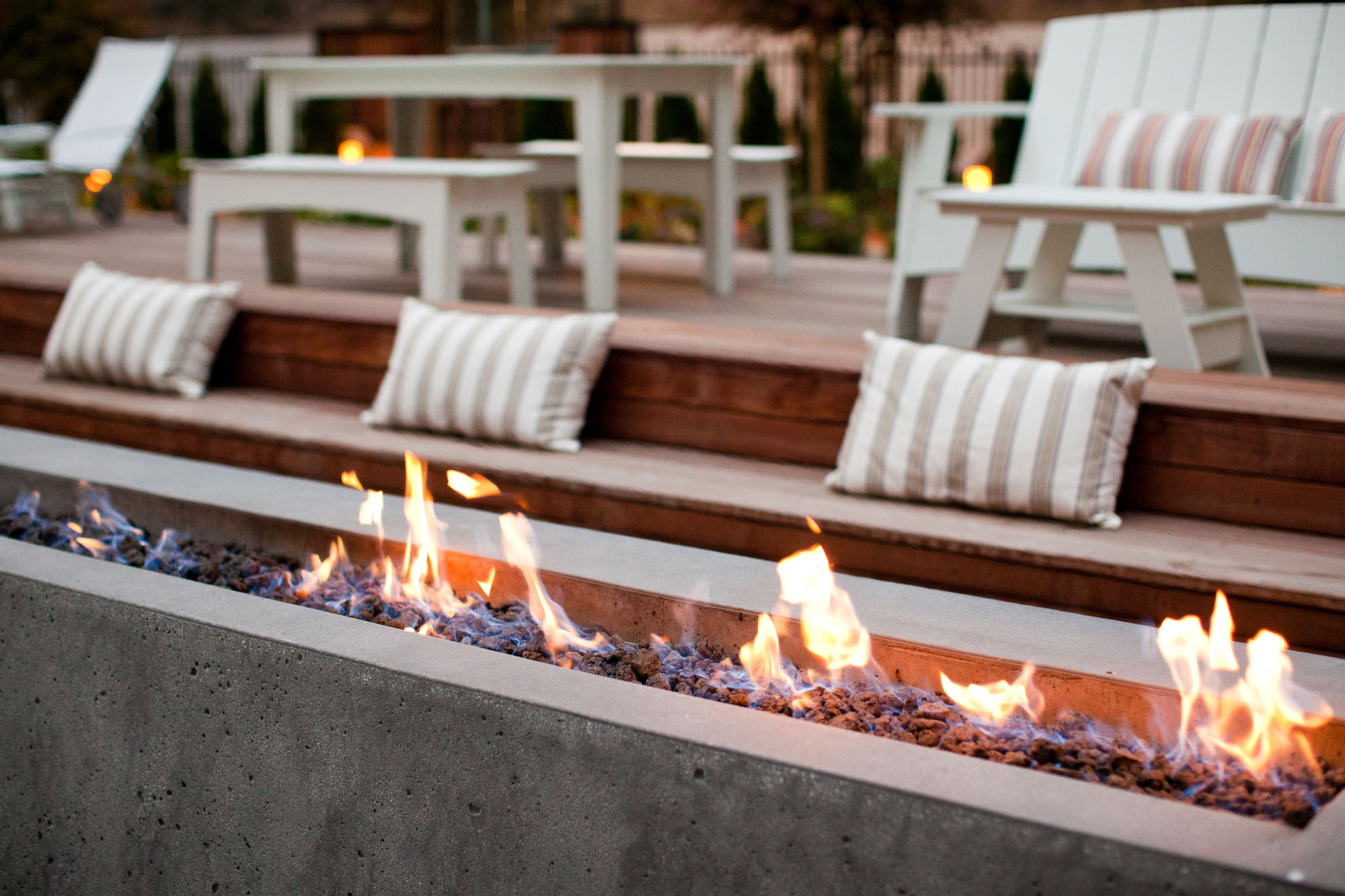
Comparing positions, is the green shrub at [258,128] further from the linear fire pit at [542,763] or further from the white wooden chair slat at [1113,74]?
the linear fire pit at [542,763]

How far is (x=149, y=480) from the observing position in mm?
2273

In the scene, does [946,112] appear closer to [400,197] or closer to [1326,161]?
[1326,161]

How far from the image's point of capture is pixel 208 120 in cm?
Result: 1000

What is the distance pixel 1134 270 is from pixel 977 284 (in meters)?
0.33

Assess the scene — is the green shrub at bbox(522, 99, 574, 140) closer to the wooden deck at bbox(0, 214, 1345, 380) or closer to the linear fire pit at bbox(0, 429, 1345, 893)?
the wooden deck at bbox(0, 214, 1345, 380)

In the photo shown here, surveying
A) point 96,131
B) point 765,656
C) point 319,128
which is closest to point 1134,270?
point 765,656

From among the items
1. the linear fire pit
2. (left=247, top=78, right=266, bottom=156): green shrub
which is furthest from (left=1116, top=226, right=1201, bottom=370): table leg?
(left=247, top=78, right=266, bottom=156): green shrub

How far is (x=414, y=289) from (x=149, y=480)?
190 cm

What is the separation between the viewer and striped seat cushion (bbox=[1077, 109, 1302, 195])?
316 centimetres

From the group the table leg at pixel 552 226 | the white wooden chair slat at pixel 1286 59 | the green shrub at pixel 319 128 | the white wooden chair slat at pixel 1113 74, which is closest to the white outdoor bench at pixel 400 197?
the table leg at pixel 552 226

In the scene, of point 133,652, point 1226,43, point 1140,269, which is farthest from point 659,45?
point 133,652

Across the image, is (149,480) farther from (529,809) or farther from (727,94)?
(727,94)

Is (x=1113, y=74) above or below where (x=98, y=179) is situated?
above

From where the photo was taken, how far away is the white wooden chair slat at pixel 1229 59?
11.0 ft
